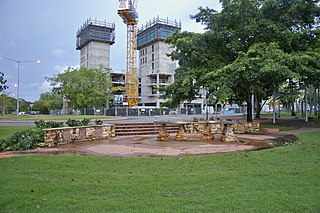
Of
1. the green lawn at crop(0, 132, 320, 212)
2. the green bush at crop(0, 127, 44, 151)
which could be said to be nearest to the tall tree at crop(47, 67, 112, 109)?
the green bush at crop(0, 127, 44, 151)

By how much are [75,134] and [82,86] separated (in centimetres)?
3432

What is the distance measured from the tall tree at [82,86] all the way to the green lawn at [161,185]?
38242mm

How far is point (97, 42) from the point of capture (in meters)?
90.6

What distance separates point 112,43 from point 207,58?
8215 cm

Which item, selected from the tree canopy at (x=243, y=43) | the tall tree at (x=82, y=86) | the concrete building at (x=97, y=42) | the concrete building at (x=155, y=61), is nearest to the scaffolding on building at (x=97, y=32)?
the concrete building at (x=97, y=42)

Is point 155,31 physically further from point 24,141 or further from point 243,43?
point 24,141

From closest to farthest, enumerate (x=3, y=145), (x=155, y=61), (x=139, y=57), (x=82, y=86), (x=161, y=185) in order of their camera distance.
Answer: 1. (x=161, y=185)
2. (x=3, y=145)
3. (x=82, y=86)
4. (x=155, y=61)
5. (x=139, y=57)

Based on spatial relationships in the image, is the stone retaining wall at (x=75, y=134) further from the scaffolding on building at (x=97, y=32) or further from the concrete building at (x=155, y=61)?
the scaffolding on building at (x=97, y=32)

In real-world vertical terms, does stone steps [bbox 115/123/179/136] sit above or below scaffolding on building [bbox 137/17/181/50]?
below

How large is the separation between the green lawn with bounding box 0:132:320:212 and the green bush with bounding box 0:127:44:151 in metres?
2.25

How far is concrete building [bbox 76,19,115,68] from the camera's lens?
8938 centimetres

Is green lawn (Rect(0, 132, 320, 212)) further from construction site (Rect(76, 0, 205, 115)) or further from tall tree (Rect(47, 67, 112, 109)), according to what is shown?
construction site (Rect(76, 0, 205, 115))

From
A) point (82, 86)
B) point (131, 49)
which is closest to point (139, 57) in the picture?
point (131, 49)

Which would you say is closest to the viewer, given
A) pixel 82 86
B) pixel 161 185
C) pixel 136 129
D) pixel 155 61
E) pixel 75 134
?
pixel 161 185
